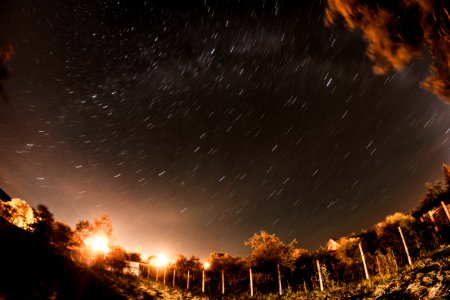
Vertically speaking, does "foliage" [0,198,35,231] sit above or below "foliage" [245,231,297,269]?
above

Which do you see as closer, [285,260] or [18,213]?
[285,260]

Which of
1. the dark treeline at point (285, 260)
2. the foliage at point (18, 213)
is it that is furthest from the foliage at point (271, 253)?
the foliage at point (18, 213)

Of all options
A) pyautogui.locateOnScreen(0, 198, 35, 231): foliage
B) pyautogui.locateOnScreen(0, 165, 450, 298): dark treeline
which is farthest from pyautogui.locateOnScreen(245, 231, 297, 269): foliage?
pyautogui.locateOnScreen(0, 198, 35, 231): foliage

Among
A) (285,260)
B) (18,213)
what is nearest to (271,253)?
(285,260)

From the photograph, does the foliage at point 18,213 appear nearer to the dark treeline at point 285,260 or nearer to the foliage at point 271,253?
the dark treeline at point 285,260

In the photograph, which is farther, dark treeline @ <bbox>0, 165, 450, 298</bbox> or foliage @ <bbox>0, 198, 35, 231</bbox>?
foliage @ <bbox>0, 198, 35, 231</bbox>

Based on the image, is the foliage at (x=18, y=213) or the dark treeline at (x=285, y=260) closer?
the dark treeline at (x=285, y=260)

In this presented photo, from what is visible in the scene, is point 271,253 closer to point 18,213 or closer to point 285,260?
point 285,260

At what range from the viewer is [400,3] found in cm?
787

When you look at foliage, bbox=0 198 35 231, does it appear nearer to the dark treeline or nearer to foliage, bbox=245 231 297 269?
the dark treeline

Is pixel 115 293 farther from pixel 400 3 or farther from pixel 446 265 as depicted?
pixel 400 3

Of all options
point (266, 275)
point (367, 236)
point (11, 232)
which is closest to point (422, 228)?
point (367, 236)

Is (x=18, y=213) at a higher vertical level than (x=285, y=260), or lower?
higher

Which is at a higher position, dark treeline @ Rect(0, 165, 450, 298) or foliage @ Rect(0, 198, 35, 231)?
foliage @ Rect(0, 198, 35, 231)
